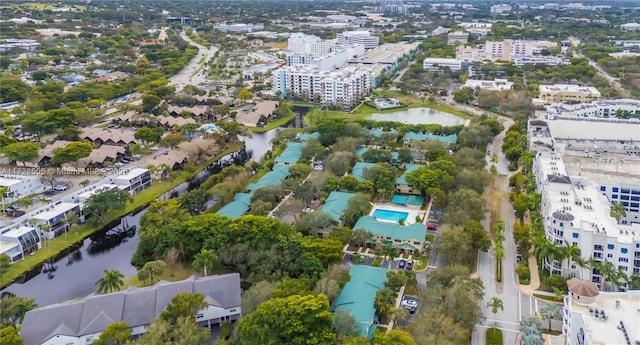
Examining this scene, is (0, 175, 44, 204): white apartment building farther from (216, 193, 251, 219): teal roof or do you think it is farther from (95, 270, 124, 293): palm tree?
(95, 270, 124, 293): palm tree

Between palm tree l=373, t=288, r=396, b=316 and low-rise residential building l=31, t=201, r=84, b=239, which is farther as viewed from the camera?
low-rise residential building l=31, t=201, r=84, b=239

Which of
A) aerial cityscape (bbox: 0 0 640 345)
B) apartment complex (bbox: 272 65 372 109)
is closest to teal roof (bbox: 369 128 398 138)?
aerial cityscape (bbox: 0 0 640 345)

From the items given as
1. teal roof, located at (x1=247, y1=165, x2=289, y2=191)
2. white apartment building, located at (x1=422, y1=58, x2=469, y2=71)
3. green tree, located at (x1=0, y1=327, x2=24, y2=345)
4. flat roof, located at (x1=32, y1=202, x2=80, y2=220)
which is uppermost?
white apartment building, located at (x1=422, y1=58, x2=469, y2=71)

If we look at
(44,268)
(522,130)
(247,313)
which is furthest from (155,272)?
(522,130)

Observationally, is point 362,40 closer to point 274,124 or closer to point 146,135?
point 274,124

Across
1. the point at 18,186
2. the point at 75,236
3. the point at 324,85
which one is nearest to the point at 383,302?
the point at 75,236

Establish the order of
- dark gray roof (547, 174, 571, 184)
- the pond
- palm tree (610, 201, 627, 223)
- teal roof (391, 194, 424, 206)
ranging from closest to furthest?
palm tree (610, 201, 627, 223) → dark gray roof (547, 174, 571, 184) → teal roof (391, 194, 424, 206) → the pond
